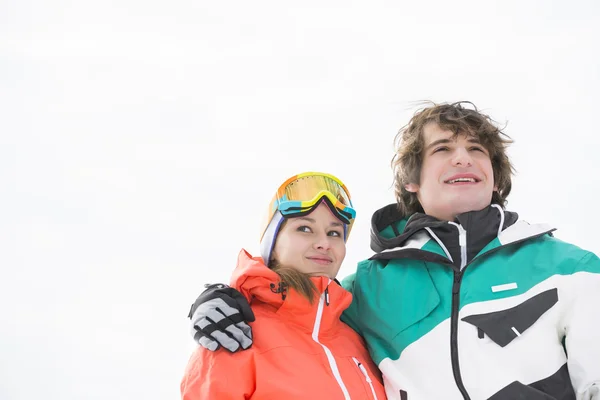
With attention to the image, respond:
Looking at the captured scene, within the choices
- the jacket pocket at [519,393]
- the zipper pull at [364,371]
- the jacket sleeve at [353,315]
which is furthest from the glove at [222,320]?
the jacket pocket at [519,393]

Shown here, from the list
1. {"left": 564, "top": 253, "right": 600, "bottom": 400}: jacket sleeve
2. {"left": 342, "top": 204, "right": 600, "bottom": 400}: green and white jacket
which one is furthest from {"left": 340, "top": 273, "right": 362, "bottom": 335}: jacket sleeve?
{"left": 564, "top": 253, "right": 600, "bottom": 400}: jacket sleeve

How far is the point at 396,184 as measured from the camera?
13.2ft

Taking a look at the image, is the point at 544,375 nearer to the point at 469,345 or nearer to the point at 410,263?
the point at 469,345

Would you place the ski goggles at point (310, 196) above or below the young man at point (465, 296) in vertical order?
above

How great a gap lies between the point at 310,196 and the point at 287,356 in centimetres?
100

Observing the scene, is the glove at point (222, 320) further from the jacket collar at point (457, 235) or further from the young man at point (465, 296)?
the jacket collar at point (457, 235)

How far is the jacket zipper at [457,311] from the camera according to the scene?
274 centimetres

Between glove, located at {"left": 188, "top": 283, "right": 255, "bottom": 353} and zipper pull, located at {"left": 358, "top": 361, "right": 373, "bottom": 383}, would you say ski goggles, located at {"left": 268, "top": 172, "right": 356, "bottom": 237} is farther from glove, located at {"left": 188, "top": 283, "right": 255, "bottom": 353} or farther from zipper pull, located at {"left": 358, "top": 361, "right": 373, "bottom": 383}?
zipper pull, located at {"left": 358, "top": 361, "right": 373, "bottom": 383}

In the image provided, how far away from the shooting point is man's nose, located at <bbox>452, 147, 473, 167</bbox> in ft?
11.3

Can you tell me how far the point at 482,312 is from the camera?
2.89 metres

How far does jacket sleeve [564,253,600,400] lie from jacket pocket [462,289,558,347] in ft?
0.34

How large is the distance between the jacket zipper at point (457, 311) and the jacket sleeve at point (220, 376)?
925mm

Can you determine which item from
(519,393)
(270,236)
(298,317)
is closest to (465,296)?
(519,393)

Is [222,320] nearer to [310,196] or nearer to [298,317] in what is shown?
[298,317]
